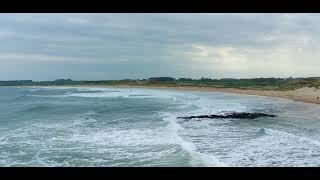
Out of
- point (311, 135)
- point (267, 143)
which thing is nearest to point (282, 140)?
point (267, 143)

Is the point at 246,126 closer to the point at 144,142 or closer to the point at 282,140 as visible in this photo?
the point at 282,140

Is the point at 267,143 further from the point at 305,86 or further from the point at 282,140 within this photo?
→ the point at 305,86
